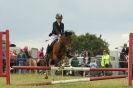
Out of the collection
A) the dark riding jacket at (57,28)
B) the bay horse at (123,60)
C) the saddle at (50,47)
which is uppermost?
the dark riding jacket at (57,28)

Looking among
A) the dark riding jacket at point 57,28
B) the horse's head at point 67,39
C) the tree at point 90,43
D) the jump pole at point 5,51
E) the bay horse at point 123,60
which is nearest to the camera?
the jump pole at point 5,51

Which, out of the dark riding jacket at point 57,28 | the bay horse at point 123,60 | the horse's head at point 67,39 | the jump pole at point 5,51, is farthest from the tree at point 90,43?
the jump pole at point 5,51

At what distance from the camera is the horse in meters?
20.0

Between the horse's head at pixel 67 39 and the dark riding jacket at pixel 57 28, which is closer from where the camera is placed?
the dark riding jacket at pixel 57 28

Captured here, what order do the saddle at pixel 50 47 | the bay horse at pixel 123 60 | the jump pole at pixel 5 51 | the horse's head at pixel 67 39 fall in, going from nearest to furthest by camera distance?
the jump pole at pixel 5 51 → the horse's head at pixel 67 39 → the saddle at pixel 50 47 → the bay horse at pixel 123 60

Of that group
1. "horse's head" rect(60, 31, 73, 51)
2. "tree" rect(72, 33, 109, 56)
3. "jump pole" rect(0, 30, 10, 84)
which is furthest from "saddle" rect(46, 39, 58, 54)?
"tree" rect(72, 33, 109, 56)

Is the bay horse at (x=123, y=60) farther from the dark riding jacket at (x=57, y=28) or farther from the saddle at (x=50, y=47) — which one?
the dark riding jacket at (x=57, y=28)

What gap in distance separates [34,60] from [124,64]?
206 inches

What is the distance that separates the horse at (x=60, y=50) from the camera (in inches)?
789

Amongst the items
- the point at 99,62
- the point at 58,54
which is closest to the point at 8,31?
the point at 58,54

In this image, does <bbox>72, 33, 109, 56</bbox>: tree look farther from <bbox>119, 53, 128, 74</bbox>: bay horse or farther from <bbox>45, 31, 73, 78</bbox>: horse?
<bbox>45, 31, 73, 78</bbox>: horse

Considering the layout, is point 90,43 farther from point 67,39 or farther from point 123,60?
point 67,39

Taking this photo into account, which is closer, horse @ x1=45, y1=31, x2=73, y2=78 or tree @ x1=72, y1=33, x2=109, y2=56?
horse @ x1=45, y1=31, x2=73, y2=78

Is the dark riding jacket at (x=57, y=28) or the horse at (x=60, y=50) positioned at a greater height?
the dark riding jacket at (x=57, y=28)
